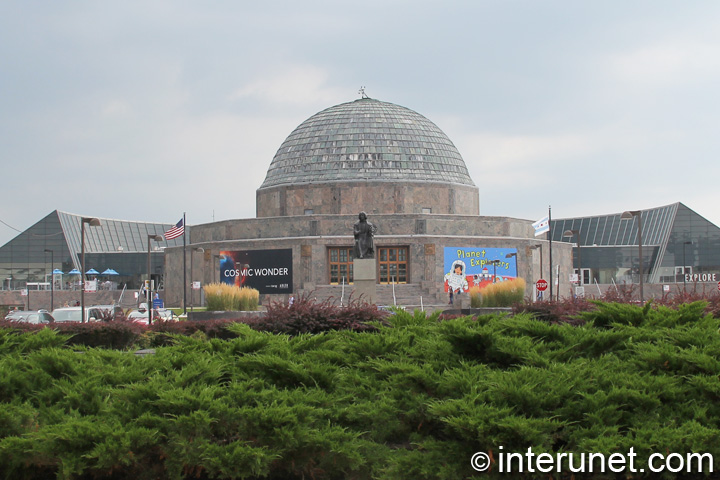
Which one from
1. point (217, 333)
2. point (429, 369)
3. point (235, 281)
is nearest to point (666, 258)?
point (235, 281)

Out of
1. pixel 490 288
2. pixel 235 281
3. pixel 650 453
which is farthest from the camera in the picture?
pixel 235 281

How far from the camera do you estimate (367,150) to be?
99.3 feet

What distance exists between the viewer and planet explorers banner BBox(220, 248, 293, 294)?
25.3m

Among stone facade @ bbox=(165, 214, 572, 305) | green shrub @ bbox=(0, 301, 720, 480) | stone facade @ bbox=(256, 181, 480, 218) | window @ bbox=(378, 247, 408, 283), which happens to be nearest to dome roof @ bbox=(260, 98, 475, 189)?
stone facade @ bbox=(256, 181, 480, 218)

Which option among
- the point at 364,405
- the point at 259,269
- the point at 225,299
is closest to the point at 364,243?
the point at 225,299

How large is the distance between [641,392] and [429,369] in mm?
1075

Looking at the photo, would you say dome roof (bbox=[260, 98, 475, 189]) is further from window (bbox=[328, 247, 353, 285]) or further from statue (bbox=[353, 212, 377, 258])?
statue (bbox=[353, 212, 377, 258])

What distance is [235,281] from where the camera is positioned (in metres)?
25.9

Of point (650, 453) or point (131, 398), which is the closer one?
point (650, 453)

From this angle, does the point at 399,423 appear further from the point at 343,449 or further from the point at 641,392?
the point at 641,392

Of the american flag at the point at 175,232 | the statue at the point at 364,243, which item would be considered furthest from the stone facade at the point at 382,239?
the statue at the point at 364,243

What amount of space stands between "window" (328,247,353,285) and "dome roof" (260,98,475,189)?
422cm

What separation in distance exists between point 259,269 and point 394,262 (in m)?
4.25

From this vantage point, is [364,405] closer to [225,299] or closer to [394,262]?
[225,299]
